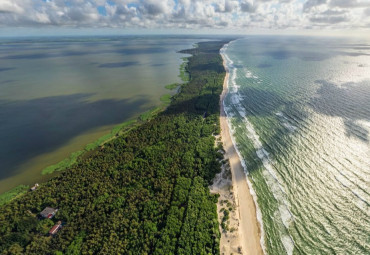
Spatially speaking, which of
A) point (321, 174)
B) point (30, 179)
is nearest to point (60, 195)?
point (30, 179)

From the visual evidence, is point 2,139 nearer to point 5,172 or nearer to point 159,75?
point 5,172

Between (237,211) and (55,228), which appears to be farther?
(237,211)

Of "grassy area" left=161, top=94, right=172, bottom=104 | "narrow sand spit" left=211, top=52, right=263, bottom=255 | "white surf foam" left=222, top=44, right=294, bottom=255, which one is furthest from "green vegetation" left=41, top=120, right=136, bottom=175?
"white surf foam" left=222, top=44, right=294, bottom=255

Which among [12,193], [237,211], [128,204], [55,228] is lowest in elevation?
[12,193]

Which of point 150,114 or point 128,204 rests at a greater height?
point 128,204

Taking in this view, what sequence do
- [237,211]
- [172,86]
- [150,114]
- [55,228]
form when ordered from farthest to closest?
1. [172,86]
2. [150,114]
3. [237,211]
4. [55,228]

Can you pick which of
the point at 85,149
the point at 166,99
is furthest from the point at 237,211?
the point at 166,99

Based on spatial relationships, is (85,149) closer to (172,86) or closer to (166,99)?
(166,99)
